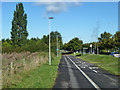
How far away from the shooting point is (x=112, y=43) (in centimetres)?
5531

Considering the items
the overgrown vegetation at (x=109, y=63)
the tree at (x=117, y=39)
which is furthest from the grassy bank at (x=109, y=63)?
the tree at (x=117, y=39)

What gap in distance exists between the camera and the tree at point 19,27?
44.7m

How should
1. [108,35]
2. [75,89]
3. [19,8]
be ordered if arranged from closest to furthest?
[75,89] → [19,8] → [108,35]

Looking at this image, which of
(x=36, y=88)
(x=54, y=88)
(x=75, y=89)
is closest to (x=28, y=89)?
(x=36, y=88)

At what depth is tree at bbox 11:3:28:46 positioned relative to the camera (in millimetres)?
44688

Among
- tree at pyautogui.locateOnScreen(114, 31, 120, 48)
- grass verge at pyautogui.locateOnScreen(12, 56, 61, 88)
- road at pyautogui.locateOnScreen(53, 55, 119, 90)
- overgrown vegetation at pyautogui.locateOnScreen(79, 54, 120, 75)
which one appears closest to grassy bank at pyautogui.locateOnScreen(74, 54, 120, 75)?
overgrown vegetation at pyautogui.locateOnScreen(79, 54, 120, 75)

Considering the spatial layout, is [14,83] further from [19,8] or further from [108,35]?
[108,35]

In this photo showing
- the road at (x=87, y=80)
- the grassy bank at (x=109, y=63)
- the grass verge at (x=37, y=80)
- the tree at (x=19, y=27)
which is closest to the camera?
the grass verge at (x=37, y=80)

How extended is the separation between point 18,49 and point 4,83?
30.0 m

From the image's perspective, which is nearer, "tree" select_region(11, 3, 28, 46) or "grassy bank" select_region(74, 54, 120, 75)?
"grassy bank" select_region(74, 54, 120, 75)

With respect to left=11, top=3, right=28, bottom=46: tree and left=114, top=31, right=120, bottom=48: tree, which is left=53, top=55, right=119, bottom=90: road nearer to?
left=11, top=3, right=28, bottom=46: tree

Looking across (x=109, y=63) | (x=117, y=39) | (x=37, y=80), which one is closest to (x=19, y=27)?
(x=109, y=63)

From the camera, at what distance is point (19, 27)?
46.4m

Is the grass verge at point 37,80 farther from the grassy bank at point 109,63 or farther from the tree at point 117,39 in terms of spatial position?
the tree at point 117,39
